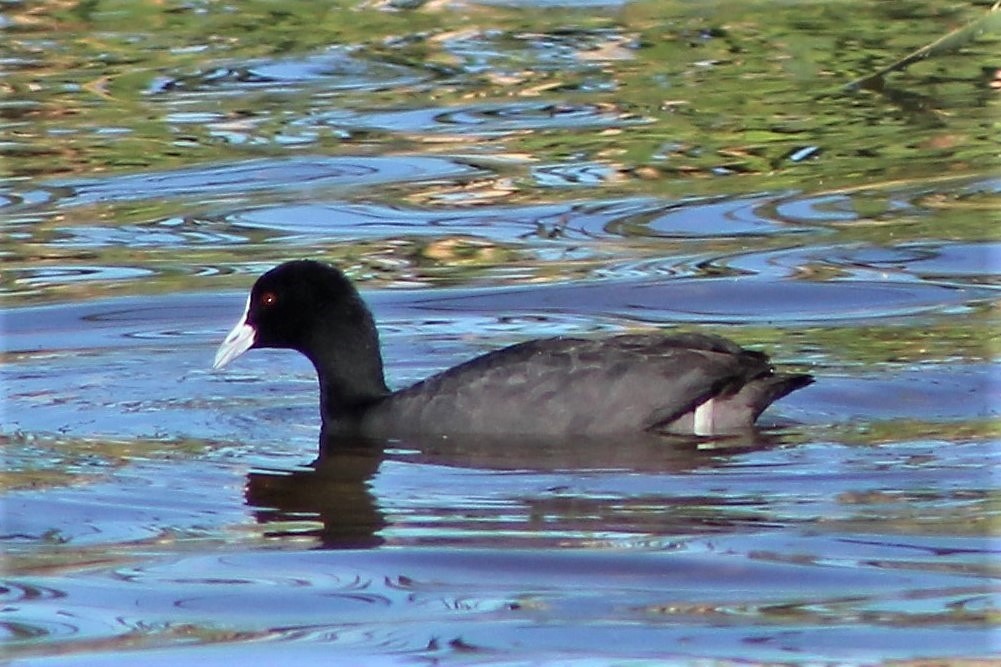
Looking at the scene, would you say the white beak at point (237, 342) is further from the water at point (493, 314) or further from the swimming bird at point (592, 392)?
the swimming bird at point (592, 392)

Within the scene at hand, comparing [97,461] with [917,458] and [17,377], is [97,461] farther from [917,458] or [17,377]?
[917,458]

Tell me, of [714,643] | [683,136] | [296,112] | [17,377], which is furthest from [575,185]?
[714,643]

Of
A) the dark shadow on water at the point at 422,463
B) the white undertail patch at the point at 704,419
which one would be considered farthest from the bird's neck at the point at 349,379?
the white undertail patch at the point at 704,419

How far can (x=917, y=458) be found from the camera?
791cm

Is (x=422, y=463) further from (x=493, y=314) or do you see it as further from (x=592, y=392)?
(x=493, y=314)

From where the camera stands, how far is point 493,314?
406 inches

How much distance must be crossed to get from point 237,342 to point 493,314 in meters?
1.52

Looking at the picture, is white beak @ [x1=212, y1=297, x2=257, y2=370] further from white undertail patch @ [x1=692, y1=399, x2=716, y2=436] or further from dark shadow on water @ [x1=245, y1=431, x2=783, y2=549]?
white undertail patch @ [x1=692, y1=399, x2=716, y2=436]

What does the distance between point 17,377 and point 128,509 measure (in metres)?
1.95

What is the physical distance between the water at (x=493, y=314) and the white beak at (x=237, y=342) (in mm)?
170

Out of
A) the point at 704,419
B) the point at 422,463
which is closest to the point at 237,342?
the point at 422,463

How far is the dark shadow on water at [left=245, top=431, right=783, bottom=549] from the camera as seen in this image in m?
7.59

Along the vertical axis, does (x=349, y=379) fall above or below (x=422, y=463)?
above

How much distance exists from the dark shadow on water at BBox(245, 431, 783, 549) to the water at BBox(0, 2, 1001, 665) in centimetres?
2
